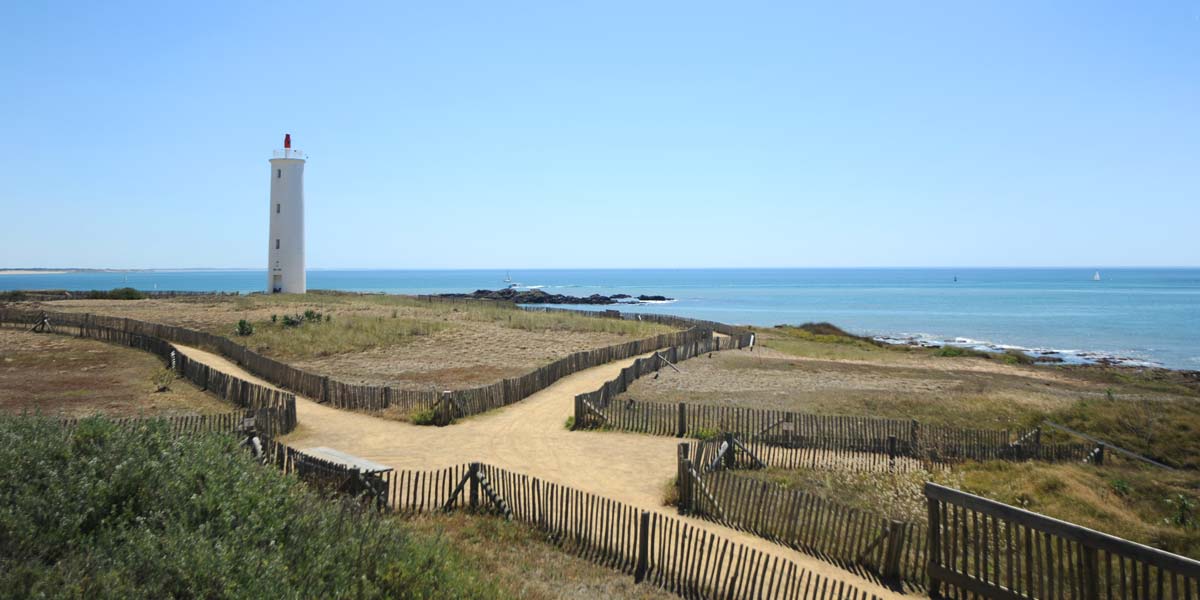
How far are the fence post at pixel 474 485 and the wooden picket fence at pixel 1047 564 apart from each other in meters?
7.17

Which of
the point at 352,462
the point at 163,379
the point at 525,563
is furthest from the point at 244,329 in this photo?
the point at 525,563

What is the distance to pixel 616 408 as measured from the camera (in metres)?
20.4

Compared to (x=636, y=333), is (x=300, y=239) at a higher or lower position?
higher

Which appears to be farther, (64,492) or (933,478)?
(933,478)

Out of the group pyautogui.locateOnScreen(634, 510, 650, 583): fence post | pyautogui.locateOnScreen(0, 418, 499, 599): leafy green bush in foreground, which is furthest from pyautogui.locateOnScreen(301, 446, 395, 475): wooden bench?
pyautogui.locateOnScreen(634, 510, 650, 583): fence post

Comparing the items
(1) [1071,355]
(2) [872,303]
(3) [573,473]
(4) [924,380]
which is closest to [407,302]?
(4) [924,380]

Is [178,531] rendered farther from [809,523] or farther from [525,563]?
[809,523]

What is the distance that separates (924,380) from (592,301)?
281 ft

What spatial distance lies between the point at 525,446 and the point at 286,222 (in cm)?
4878

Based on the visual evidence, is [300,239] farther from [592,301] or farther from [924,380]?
[592,301]

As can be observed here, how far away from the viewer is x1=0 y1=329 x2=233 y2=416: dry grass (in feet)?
69.8

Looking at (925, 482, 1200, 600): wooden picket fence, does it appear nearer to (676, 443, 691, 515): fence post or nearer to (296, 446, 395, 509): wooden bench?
(676, 443, 691, 515): fence post

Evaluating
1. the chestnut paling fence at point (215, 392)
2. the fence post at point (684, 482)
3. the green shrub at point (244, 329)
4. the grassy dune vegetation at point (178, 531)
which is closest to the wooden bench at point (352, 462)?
the chestnut paling fence at point (215, 392)

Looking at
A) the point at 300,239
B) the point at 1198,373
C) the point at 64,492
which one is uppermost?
the point at 300,239
